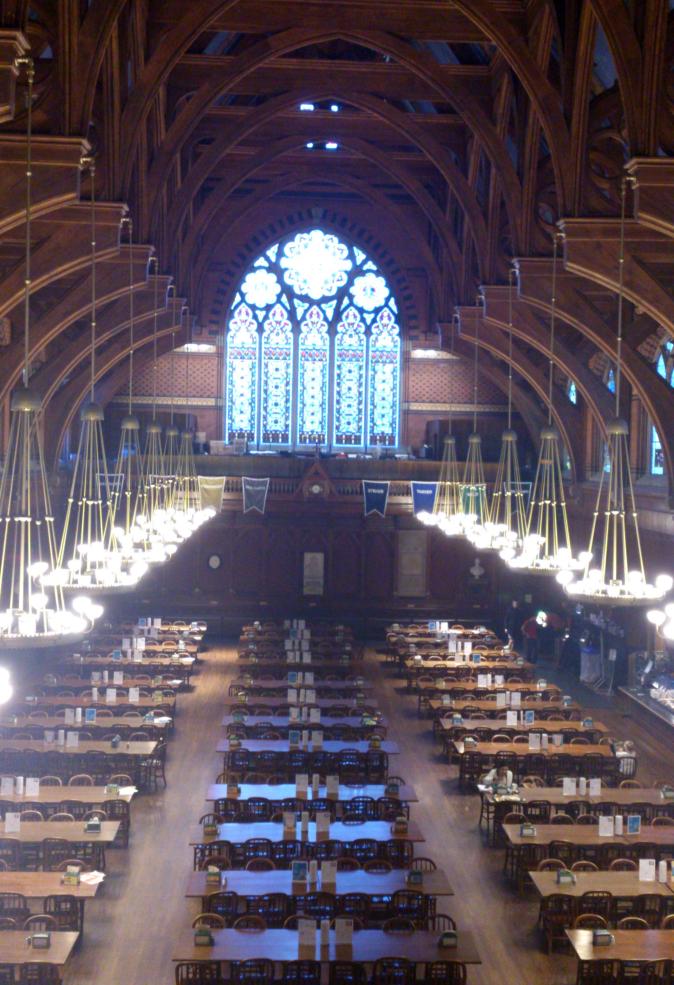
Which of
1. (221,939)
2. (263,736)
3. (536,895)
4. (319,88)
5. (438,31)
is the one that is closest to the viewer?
(221,939)

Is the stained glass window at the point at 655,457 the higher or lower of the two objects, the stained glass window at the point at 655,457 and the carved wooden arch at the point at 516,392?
the lower

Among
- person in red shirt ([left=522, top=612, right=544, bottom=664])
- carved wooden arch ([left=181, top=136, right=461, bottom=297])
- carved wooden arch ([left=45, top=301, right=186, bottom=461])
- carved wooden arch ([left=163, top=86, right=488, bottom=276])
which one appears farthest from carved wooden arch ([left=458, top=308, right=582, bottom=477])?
carved wooden arch ([left=45, top=301, right=186, bottom=461])

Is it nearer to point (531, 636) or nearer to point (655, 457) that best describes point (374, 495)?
point (531, 636)

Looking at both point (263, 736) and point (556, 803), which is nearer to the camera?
A: point (556, 803)

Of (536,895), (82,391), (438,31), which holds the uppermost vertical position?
(438,31)

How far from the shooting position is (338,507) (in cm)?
3791

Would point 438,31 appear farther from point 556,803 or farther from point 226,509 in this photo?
point 226,509

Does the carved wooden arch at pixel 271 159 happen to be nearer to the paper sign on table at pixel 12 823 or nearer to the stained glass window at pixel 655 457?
the stained glass window at pixel 655 457

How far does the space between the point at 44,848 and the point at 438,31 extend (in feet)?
50.2

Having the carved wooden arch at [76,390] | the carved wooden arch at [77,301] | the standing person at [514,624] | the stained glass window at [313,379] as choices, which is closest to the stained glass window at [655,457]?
the standing person at [514,624]

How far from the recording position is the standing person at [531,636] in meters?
33.5

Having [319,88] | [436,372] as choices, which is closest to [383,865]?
[319,88]

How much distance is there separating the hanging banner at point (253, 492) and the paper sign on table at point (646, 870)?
23.1 metres

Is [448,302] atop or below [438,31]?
below
